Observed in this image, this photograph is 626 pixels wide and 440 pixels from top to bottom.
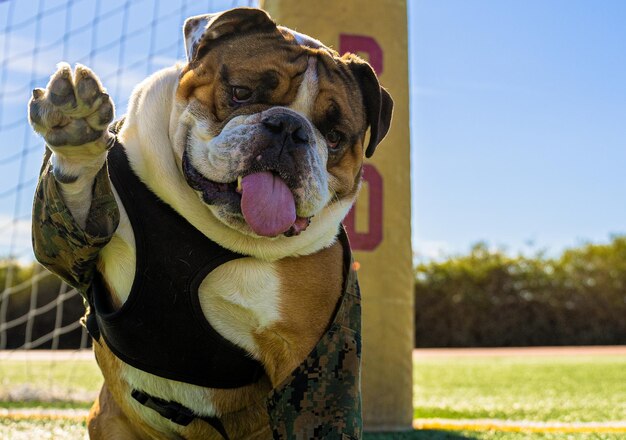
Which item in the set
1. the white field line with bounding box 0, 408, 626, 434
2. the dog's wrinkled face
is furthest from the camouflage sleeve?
the white field line with bounding box 0, 408, 626, 434

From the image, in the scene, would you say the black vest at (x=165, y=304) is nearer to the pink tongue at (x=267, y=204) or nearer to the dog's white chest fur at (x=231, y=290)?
the dog's white chest fur at (x=231, y=290)

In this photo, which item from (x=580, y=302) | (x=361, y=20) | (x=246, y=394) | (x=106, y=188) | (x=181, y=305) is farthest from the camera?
(x=580, y=302)

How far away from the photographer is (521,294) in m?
14.4

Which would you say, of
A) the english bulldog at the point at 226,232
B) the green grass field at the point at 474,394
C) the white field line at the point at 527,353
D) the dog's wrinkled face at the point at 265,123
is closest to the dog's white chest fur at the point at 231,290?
the english bulldog at the point at 226,232

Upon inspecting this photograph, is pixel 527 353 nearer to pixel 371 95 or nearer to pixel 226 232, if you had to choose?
pixel 371 95

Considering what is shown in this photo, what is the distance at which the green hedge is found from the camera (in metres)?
14.3

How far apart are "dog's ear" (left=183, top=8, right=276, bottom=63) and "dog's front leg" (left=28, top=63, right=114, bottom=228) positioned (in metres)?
0.43

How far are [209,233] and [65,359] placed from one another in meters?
6.94

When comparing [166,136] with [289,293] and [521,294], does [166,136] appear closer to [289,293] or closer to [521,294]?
[289,293]

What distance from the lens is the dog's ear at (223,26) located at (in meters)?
1.95

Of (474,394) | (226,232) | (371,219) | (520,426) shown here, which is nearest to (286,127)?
(226,232)

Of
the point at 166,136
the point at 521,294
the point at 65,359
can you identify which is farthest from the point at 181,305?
the point at 521,294

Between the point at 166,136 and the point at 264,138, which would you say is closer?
the point at 264,138

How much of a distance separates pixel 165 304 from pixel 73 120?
531 mm
